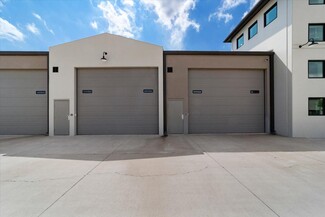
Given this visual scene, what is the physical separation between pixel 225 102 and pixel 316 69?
17.4ft

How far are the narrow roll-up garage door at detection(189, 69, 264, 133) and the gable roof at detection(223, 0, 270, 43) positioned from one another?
477 cm

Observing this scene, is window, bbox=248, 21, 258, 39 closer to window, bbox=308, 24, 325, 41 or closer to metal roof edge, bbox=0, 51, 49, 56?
window, bbox=308, 24, 325, 41

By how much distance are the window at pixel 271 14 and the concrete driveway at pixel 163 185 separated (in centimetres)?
981

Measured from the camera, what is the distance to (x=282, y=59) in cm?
1248

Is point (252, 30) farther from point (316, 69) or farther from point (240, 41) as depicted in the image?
point (316, 69)

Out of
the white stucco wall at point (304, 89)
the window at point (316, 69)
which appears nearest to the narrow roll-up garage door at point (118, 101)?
the white stucco wall at point (304, 89)

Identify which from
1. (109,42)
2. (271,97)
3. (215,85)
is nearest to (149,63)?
(109,42)

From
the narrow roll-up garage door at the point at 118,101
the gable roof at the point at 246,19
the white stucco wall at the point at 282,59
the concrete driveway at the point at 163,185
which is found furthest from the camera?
the gable roof at the point at 246,19

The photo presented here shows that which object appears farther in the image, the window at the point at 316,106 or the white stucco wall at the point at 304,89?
the window at the point at 316,106

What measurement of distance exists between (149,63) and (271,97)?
8148 millimetres

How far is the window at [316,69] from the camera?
11.7m

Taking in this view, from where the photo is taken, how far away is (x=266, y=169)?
550cm

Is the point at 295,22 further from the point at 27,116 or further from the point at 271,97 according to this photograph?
the point at 27,116

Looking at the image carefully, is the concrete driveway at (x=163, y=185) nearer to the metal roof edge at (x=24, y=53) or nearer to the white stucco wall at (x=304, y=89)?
the white stucco wall at (x=304, y=89)
